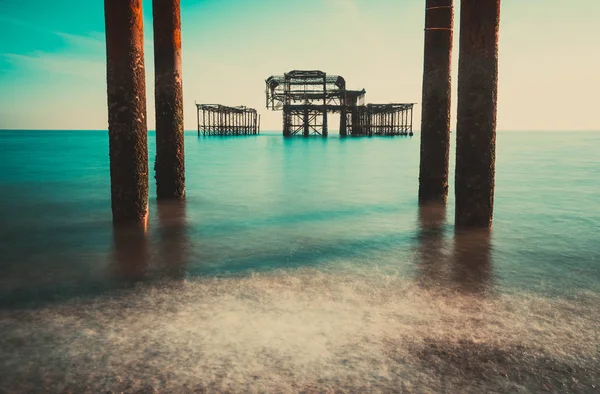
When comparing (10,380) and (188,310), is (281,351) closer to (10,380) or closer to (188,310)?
(188,310)

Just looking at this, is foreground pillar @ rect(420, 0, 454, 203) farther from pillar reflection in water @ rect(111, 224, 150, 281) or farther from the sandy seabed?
pillar reflection in water @ rect(111, 224, 150, 281)

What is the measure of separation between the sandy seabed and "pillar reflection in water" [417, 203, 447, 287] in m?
0.44

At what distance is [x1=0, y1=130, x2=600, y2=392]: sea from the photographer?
2320mm

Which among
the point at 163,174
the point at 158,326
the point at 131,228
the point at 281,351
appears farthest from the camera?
the point at 163,174

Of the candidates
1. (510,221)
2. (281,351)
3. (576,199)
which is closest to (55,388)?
(281,351)

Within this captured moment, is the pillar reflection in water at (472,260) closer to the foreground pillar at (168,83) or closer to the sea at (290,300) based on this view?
the sea at (290,300)

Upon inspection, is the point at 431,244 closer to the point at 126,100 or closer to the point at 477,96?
the point at 477,96

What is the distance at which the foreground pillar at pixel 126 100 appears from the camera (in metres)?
4.98

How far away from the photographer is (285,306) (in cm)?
324

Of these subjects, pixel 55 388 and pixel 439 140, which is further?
pixel 439 140

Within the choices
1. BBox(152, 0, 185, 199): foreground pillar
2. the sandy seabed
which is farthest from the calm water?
BBox(152, 0, 185, 199): foreground pillar

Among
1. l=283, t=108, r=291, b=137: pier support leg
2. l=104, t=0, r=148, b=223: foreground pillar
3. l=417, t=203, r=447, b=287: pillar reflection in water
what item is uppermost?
l=283, t=108, r=291, b=137: pier support leg

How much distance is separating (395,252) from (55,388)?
3.37m

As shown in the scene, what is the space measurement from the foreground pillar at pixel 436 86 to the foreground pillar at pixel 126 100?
3.46 metres
